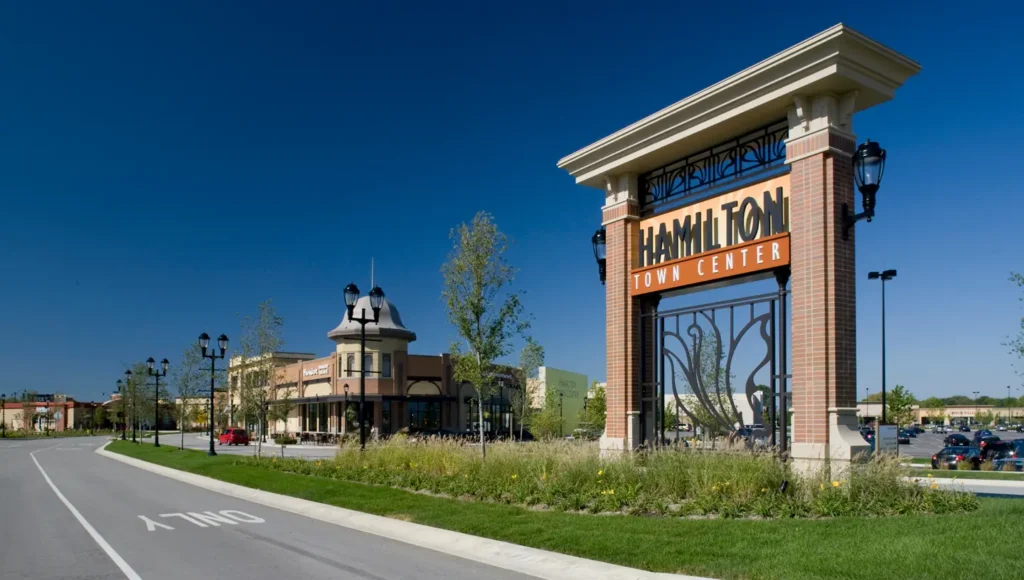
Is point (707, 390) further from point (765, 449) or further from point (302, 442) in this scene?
point (302, 442)

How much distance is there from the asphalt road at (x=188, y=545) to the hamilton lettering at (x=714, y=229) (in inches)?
308

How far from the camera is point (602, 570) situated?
931cm

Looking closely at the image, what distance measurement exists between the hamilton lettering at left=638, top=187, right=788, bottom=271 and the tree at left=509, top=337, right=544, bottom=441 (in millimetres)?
35770

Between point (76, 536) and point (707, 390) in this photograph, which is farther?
point (707, 390)

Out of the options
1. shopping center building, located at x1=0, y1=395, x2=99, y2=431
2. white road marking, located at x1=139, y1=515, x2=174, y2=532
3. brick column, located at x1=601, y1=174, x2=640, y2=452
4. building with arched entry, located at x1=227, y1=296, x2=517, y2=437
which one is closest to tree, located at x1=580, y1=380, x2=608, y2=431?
building with arched entry, located at x1=227, y1=296, x2=517, y2=437

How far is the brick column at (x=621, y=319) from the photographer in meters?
16.7

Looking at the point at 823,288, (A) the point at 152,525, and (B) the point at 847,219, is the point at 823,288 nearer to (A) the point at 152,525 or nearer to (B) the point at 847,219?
(B) the point at 847,219

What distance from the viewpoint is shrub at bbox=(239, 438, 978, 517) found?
10.8m

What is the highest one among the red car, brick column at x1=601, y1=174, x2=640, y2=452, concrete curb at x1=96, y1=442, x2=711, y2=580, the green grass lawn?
brick column at x1=601, y1=174, x2=640, y2=452

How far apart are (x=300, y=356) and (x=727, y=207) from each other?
285 feet

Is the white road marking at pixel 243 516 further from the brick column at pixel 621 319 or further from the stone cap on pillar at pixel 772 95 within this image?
the stone cap on pillar at pixel 772 95

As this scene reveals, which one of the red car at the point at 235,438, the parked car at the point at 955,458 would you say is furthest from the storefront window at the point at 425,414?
the parked car at the point at 955,458

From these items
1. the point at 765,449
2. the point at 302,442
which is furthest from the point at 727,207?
the point at 302,442

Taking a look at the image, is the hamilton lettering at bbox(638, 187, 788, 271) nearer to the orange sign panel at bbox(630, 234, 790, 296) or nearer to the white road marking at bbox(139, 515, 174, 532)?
the orange sign panel at bbox(630, 234, 790, 296)
